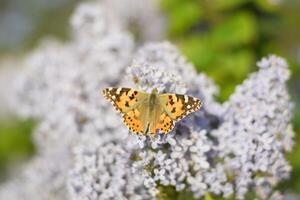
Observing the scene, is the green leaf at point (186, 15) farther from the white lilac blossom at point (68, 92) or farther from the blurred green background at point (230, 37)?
the white lilac blossom at point (68, 92)

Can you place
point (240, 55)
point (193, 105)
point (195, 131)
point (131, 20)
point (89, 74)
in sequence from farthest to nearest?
point (131, 20) → point (240, 55) → point (89, 74) → point (195, 131) → point (193, 105)

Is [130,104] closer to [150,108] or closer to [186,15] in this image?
[150,108]

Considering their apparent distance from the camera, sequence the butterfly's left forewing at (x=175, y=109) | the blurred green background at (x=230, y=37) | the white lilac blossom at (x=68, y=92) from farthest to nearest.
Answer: the blurred green background at (x=230, y=37) < the white lilac blossom at (x=68, y=92) < the butterfly's left forewing at (x=175, y=109)

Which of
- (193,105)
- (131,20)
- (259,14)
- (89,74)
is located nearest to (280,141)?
(193,105)

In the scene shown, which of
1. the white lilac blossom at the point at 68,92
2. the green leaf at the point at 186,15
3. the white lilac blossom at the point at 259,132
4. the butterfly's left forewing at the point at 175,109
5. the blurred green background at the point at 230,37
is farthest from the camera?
the green leaf at the point at 186,15

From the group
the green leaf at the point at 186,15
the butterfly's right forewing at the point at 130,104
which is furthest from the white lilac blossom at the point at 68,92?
the butterfly's right forewing at the point at 130,104

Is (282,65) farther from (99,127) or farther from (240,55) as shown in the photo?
(240,55)

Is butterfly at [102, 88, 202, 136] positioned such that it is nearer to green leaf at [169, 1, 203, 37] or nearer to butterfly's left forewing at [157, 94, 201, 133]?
butterfly's left forewing at [157, 94, 201, 133]

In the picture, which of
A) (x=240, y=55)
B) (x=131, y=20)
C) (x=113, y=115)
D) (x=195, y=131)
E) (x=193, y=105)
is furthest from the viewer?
(x=131, y=20)

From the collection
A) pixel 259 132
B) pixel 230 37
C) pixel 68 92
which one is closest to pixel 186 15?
pixel 230 37
